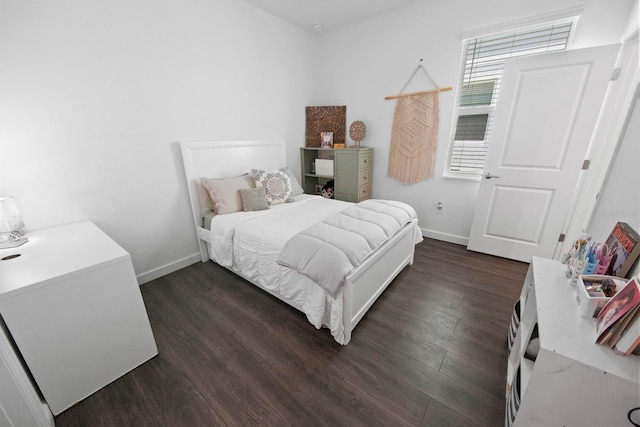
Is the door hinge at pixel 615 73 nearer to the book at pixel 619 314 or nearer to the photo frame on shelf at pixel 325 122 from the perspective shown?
the book at pixel 619 314

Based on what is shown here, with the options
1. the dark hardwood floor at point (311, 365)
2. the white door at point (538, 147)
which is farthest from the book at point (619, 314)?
the white door at point (538, 147)

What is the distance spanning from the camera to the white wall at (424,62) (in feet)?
6.91

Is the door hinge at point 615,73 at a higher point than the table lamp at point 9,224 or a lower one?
higher

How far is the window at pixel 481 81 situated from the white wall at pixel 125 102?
2.34 metres

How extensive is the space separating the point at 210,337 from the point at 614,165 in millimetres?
2896

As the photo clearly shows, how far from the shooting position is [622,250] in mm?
1052

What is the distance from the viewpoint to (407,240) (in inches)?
91.9

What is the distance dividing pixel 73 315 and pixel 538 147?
372 cm

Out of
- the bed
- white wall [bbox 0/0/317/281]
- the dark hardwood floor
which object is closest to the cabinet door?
the bed

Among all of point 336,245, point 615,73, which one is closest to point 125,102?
point 336,245

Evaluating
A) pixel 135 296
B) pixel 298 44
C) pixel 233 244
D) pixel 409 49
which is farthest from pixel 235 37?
pixel 135 296

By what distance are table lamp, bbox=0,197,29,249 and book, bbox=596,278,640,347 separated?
2933 millimetres

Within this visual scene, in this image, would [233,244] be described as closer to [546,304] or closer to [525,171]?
[546,304]

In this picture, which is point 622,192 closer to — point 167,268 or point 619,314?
point 619,314
